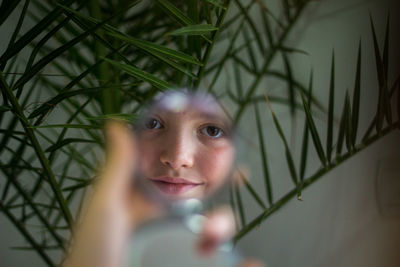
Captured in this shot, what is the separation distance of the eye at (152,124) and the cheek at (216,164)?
0.14ft

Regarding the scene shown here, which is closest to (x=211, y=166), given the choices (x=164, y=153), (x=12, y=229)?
(x=164, y=153)

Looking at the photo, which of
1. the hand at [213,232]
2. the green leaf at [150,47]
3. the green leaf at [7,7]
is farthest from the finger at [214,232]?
the green leaf at [7,7]

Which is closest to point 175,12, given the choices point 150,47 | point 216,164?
point 150,47

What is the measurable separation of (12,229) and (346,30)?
0.75m

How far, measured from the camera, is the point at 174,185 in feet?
1.03

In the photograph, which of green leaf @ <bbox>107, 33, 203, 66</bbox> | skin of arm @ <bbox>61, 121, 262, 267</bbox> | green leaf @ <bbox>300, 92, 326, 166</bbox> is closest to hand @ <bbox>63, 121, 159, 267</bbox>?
skin of arm @ <bbox>61, 121, 262, 267</bbox>

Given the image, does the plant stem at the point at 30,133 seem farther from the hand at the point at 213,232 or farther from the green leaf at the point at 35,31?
the hand at the point at 213,232

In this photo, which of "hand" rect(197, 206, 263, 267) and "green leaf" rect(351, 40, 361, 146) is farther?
"green leaf" rect(351, 40, 361, 146)

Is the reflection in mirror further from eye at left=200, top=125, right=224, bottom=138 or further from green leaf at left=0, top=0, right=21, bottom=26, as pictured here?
green leaf at left=0, top=0, right=21, bottom=26

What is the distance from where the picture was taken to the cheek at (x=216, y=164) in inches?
12.0

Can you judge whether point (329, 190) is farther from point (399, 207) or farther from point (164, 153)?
point (164, 153)

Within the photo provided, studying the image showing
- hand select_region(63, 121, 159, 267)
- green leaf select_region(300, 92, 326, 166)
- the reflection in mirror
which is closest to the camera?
hand select_region(63, 121, 159, 267)

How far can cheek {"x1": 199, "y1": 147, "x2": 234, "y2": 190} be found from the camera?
30 cm

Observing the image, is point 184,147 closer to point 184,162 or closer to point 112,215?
point 184,162
